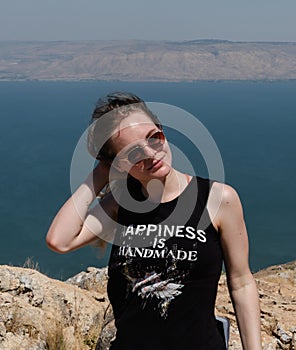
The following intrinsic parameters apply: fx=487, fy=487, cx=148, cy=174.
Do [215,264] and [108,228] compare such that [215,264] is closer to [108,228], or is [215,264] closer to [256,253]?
[108,228]

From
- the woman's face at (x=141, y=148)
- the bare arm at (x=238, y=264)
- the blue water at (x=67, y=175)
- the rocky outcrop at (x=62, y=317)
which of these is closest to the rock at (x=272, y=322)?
the rocky outcrop at (x=62, y=317)

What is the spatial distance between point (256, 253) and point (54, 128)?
72497mm

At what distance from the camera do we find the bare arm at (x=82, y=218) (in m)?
1.76

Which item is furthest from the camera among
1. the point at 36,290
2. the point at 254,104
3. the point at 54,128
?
the point at 254,104

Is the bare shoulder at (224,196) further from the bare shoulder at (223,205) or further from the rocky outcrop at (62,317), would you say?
the rocky outcrop at (62,317)

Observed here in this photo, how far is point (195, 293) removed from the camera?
5.30ft

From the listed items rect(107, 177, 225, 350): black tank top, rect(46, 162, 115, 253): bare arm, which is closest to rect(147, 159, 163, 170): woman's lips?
rect(107, 177, 225, 350): black tank top

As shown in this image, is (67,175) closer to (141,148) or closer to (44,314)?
(44,314)

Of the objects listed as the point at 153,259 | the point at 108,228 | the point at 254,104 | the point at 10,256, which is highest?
the point at 254,104

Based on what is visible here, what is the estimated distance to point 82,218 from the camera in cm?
178

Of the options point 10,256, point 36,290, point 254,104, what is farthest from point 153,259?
point 254,104

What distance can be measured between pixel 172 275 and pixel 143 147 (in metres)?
0.44

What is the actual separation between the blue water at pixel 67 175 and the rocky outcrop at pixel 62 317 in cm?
70

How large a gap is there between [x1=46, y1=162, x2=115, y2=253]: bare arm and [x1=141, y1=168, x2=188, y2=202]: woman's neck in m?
0.18
